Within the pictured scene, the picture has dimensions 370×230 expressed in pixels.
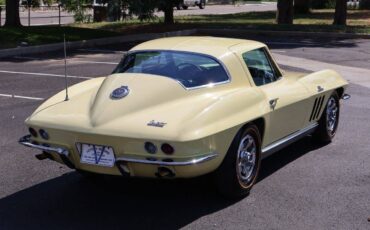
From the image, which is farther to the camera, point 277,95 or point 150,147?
point 277,95

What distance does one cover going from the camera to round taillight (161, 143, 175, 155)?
14.9 feet

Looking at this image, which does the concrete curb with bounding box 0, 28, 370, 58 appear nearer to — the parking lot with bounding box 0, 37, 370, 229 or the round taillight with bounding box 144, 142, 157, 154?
the parking lot with bounding box 0, 37, 370, 229

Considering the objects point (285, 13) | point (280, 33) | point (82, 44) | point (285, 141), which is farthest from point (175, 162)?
point (285, 13)

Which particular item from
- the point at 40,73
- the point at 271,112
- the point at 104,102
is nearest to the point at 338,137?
the point at 271,112

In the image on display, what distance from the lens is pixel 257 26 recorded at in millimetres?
23922

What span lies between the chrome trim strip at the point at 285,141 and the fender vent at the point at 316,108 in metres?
0.09

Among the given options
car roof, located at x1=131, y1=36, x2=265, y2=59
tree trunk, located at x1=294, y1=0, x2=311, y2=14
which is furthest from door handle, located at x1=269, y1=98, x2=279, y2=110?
tree trunk, located at x1=294, y1=0, x2=311, y2=14

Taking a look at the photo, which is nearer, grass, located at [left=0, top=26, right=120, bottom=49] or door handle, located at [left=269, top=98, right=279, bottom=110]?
door handle, located at [left=269, top=98, right=279, bottom=110]

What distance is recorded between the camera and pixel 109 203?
17.3ft

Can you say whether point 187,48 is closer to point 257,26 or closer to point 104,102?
point 104,102

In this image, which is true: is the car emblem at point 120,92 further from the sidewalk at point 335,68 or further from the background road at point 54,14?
the background road at point 54,14

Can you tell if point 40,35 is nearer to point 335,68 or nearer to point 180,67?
point 335,68

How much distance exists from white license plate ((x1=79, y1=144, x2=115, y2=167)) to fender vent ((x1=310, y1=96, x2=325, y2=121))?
9.17 ft

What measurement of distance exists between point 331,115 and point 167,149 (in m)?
3.37
